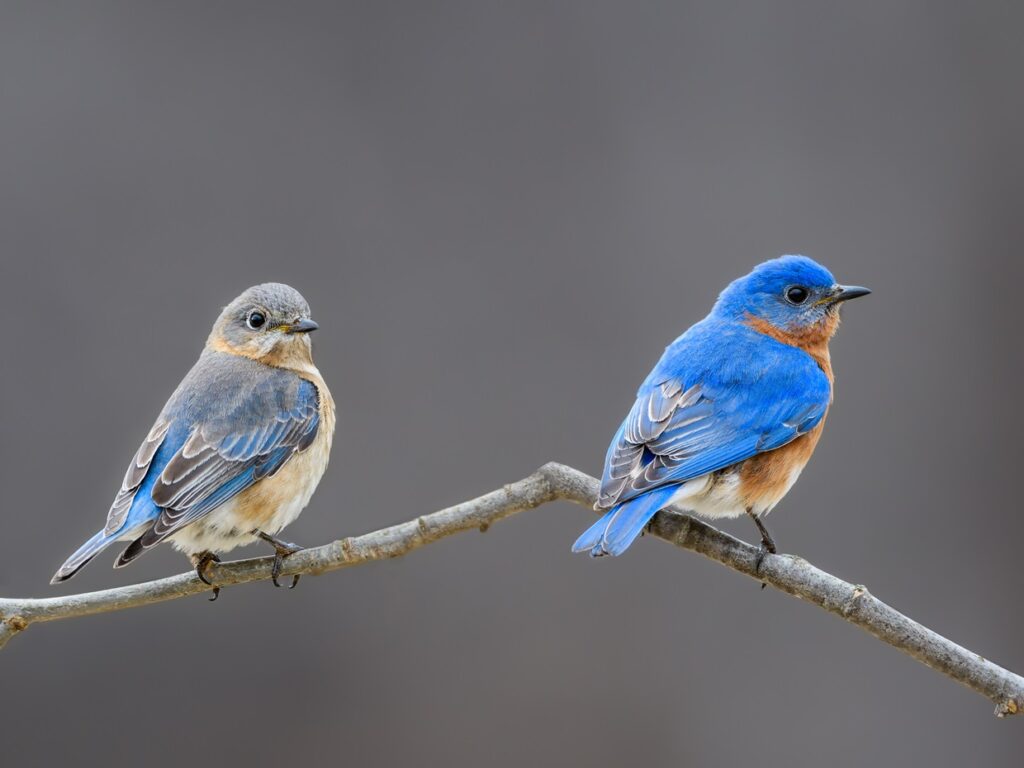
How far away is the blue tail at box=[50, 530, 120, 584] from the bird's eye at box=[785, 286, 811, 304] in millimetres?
1668

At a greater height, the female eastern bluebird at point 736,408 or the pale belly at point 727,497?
the female eastern bluebird at point 736,408

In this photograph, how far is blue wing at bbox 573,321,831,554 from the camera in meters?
2.14

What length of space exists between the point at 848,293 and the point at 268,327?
145 cm

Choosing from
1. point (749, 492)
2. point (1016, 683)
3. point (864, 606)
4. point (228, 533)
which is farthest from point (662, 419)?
point (228, 533)

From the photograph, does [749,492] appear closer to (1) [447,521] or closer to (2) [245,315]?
(1) [447,521]

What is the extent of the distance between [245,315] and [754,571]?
157 cm

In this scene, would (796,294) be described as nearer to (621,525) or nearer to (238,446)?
(621,525)

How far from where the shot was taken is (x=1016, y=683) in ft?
5.65

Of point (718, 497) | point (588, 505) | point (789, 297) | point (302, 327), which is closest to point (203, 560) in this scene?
point (302, 327)

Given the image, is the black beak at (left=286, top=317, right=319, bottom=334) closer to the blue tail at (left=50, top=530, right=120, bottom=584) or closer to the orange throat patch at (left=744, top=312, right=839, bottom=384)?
the blue tail at (left=50, top=530, right=120, bottom=584)

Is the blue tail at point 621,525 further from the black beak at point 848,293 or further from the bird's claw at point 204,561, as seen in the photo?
the bird's claw at point 204,561

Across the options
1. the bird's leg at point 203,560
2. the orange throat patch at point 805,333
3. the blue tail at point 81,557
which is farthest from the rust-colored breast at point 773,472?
the blue tail at point 81,557

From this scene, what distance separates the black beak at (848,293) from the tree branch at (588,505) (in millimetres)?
805

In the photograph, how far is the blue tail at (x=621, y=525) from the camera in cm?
182
